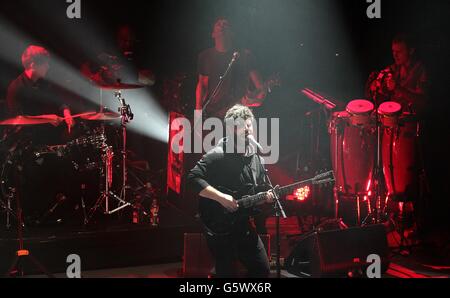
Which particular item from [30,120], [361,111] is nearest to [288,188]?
[361,111]

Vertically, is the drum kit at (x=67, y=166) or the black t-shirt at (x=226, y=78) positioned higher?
the black t-shirt at (x=226, y=78)

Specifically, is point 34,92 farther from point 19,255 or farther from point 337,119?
point 337,119

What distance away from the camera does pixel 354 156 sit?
6.63m

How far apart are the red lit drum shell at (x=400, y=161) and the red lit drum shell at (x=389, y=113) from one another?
17cm

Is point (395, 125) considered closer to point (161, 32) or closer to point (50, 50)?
point (161, 32)

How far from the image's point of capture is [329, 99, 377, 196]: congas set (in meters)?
6.54

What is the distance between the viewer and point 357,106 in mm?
6383

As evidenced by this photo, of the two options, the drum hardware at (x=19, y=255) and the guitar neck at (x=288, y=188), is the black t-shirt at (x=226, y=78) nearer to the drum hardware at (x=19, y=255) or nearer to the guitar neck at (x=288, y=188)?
the guitar neck at (x=288, y=188)

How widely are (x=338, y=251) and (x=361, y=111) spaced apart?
1.99 metres

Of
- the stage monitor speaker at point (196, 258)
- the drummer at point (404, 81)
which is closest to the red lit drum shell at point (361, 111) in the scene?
the drummer at point (404, 81)

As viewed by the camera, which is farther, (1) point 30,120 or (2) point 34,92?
(2) point 34,92

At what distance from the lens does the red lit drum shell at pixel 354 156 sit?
21.6ft

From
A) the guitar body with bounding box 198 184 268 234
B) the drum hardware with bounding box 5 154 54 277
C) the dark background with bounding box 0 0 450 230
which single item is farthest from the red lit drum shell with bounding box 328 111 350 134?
the drum hardware with bounding box 5 154 54 277
